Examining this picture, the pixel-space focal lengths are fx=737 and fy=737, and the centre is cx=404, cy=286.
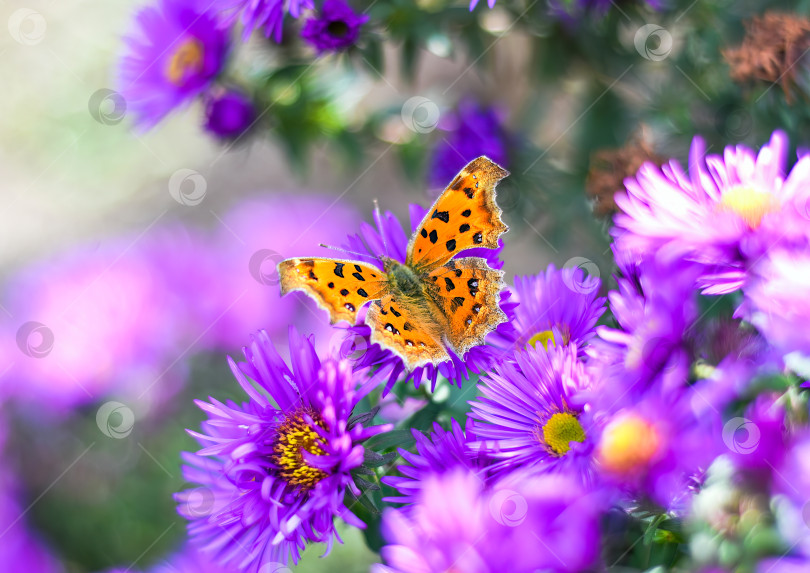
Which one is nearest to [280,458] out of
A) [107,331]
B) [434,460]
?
[434,460]

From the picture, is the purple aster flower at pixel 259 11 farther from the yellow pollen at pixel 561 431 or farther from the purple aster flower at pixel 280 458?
the yellow pollen at pixel 561 431

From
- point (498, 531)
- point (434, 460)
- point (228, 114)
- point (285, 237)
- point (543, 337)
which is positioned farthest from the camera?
point (285, 237)

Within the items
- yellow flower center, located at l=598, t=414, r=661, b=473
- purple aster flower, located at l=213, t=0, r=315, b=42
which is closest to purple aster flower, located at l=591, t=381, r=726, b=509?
yellow flower center, located at l=598, t=414, r=661, b=473

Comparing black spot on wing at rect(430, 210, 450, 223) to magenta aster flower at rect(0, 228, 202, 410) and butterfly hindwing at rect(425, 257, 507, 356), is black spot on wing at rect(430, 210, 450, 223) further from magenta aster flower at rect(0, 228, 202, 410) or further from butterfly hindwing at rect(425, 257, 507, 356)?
magenta aster flower at rect(0, 228, 202, 410)

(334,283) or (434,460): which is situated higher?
(334,283)

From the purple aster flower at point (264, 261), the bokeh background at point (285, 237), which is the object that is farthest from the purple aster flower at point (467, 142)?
the purple aster flower at point (264, 261)

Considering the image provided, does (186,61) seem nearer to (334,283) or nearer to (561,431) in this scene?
(334,283)

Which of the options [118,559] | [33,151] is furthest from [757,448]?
[33,151]

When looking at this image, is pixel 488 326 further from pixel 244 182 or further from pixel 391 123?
pixel 244 182
